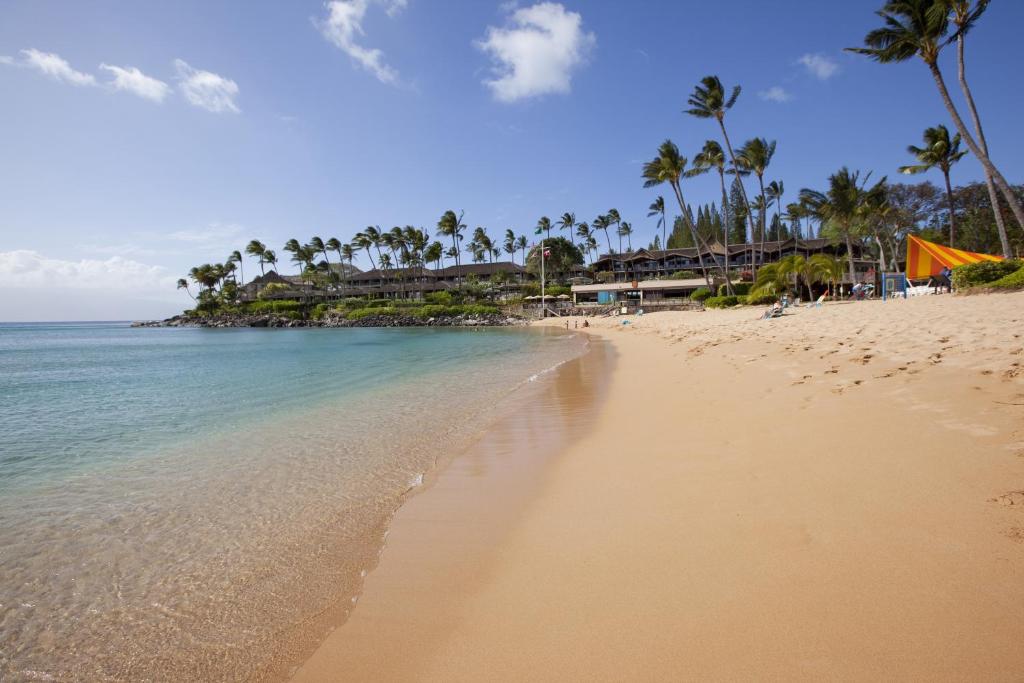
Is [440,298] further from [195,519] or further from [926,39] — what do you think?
[195,519]

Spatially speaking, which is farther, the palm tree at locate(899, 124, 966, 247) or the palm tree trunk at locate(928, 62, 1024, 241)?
the palm tree at locate(899, 124, 966, 247)

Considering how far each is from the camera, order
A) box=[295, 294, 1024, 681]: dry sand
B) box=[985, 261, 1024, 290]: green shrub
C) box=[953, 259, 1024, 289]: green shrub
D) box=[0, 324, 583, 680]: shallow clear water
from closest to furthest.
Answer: box=[295, 294, 1024, 681]: dry sand < box=[0, 324, 583, 680]: shallow clear water < box=[985, 261, 1024, 290]: green shrub < box=[953, 259, 1024, 289]: green shrub

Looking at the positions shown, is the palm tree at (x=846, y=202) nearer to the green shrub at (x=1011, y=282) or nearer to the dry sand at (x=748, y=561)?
the green shrub at (x=1011, y=282)

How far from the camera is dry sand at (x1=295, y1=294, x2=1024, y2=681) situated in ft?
7.22

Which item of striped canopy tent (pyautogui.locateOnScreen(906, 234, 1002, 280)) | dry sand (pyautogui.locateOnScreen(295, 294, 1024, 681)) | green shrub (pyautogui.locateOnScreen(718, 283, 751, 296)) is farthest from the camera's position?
green shrub (pyautogui.locateOnScreen(718, 283, 751, 296))

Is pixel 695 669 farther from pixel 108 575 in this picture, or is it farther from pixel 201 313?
pixel 201 313

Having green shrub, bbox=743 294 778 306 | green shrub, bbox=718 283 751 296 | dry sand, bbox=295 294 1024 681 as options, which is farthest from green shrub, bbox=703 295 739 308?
dry sand, bbox=295 294 1024 681

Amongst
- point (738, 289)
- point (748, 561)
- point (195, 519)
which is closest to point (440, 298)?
point (738, 289)

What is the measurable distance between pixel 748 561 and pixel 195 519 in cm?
533

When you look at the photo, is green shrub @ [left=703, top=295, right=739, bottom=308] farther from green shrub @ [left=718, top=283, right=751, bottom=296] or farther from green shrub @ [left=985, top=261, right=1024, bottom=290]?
green shrub @ [left=985, top=261, right=1024, bottom=290]

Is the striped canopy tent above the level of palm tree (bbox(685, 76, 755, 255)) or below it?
below

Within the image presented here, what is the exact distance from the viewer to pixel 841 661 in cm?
205

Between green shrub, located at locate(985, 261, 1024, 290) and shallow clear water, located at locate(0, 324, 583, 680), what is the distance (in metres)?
18.6

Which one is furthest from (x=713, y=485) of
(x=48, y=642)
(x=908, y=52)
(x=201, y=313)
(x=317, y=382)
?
(x=201, y=313)
